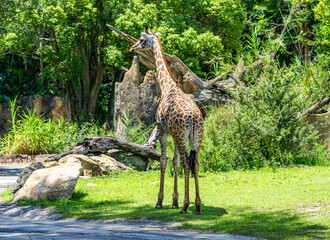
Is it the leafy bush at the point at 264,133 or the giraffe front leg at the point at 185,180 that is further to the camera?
the leafy bush at the point at 264,133

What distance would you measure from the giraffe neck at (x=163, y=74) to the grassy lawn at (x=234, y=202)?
2320mm

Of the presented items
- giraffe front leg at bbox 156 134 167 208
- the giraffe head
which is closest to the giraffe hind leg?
giraffe front leg at bbox 156 134 167 208

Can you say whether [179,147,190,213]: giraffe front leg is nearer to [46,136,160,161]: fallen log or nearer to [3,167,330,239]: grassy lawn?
[3,167,330,239]: grassy lawn

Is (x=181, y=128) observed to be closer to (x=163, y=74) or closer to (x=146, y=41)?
(x=163, y=74)

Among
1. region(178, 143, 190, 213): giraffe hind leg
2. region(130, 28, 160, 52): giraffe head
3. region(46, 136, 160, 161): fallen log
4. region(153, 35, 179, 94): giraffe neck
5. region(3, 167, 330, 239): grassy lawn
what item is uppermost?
region(130, 28, 160, 52): giraffe head

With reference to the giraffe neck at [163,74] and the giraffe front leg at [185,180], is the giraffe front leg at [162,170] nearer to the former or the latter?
the giraffe front leg at [185,180]

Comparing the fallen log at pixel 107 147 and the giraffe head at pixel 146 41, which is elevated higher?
the giraffe head at pixel 146 41

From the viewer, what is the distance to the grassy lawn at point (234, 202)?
7.45 meters

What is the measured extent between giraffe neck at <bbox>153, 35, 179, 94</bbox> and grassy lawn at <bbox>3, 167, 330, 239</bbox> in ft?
7.61

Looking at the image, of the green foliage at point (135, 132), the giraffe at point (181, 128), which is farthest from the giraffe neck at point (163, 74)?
the green foliage at point (135, 132)

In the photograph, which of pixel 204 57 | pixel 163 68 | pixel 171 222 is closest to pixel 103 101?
pixel 204 57

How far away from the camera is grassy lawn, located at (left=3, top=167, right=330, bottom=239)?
7.45 metres

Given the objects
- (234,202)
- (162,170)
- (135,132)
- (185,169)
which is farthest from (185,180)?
(135,132)

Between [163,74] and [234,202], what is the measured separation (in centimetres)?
293
